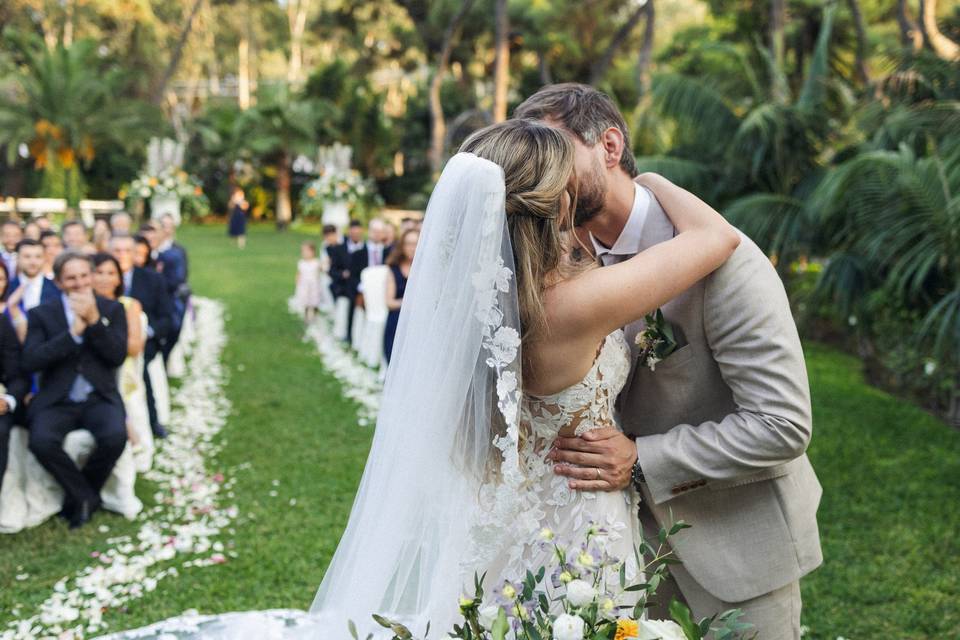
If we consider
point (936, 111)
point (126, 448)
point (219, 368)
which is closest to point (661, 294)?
point (126, 448)

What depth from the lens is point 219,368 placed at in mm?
11492

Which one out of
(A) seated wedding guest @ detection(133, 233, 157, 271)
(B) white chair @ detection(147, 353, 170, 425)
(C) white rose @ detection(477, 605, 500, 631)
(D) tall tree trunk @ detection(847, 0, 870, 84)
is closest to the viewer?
(C) white rose @ detection(477, 605, 500, 631)

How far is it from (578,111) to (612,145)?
14 cm

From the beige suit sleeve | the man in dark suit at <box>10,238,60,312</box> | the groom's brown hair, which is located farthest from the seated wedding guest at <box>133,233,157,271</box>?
the beige suit sleeve

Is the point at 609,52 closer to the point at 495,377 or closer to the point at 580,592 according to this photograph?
the point at 495,377

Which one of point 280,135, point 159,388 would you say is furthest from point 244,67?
point 159,388

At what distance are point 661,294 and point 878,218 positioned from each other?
20.2 feet

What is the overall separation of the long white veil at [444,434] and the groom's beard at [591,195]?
1.03 ft

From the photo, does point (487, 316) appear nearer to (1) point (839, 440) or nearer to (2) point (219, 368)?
(1) point (839, 440)

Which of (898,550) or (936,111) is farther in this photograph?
(936,111)

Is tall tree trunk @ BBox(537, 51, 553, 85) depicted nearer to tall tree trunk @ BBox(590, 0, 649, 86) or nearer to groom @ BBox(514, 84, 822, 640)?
tall tree trunk @ BBox(590, 0, 649, 86)

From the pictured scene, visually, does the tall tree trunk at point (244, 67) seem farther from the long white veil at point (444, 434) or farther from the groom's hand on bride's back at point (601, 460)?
the groom's hand on bride's back at point (601, 460)

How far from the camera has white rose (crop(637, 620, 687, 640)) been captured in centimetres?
171

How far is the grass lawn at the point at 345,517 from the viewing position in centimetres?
468
